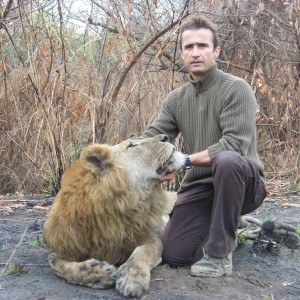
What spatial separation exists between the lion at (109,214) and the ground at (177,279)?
11 cm

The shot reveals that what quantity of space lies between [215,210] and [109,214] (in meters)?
0.71

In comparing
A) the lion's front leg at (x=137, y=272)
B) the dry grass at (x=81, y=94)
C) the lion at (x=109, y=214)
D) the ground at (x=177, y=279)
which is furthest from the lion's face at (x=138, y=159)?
the dry grass at (x=81, y=94)

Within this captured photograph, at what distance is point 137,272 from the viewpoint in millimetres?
3096

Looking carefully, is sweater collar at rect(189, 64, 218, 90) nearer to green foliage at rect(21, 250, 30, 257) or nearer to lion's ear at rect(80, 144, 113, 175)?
lion's ear at rect(80, 144, 113, 175)

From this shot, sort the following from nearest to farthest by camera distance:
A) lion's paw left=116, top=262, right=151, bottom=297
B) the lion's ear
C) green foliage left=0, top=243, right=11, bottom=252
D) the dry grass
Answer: lion's paw left=116, top=262, right=151, bottom=297 < the lion's ear < green foliage left=0, top=243, right=11, bottom=252 < the dry grass

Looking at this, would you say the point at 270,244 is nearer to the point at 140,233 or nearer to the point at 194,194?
the point at 194,194

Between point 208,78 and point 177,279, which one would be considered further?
point 208,78

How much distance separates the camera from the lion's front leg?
2975 mm

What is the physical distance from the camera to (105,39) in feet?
19.9

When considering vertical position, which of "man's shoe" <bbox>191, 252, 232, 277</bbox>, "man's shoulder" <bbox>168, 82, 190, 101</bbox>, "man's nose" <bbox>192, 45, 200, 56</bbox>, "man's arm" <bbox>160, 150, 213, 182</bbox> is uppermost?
"man's nose" <bbox>192, 45, 200, 56</bbox>

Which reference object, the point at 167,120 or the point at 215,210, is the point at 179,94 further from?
the point at 215,210

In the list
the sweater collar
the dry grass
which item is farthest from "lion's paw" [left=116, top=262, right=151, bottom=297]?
the dry grass

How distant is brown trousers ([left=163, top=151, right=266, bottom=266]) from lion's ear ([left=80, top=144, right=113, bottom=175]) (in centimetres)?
73

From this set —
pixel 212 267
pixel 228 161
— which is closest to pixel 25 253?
pixel 212 267
